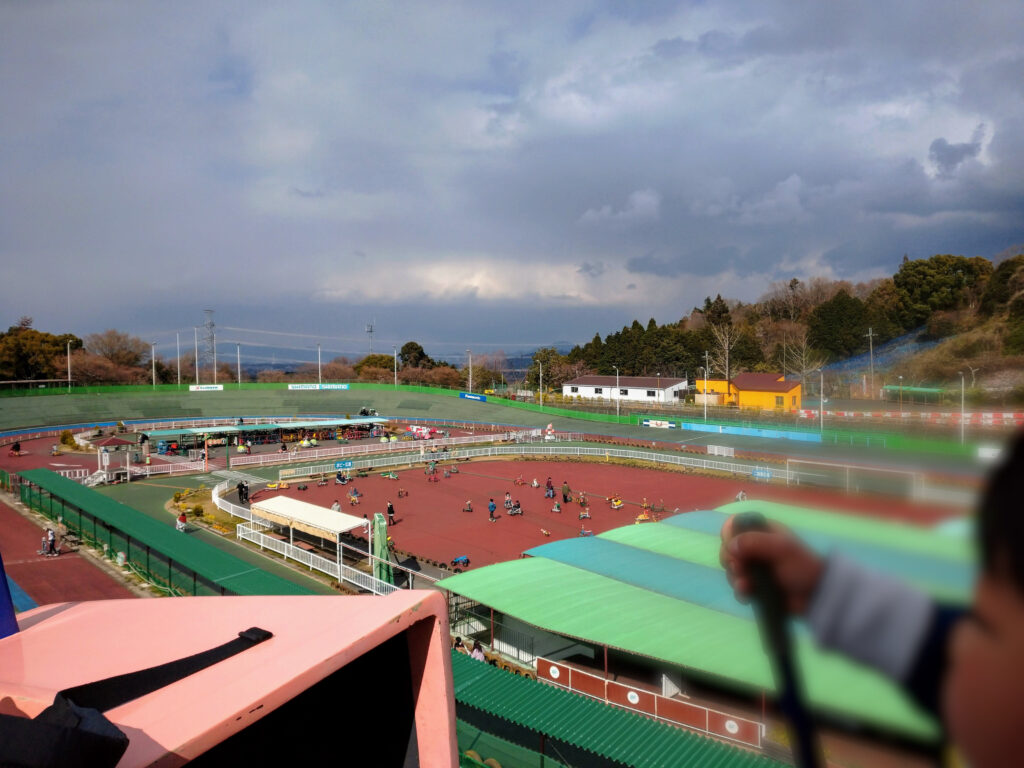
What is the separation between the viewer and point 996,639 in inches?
24.0

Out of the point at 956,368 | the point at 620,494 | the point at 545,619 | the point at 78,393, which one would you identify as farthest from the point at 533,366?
the point at 956,368

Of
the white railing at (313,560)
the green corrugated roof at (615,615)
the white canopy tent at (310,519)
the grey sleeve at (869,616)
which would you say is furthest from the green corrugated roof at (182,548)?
the grey sleeve at (869,616)

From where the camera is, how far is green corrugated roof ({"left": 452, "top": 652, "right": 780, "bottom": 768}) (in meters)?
6.72

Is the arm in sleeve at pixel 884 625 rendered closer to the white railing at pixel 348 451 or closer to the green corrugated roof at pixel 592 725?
the green corrugated roof at pixel 592 725

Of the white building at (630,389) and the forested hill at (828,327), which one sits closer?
the forested hill at (828,327)

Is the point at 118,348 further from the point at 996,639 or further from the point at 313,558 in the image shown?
the point at 996,639

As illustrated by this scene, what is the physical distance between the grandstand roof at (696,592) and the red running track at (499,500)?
71.5 inches

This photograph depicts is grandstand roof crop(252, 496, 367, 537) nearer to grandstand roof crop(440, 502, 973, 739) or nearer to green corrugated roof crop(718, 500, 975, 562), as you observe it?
grandstand roof crop(440, 502, 973, 739)

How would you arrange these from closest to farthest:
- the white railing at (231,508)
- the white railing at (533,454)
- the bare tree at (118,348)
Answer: the white railing at (231,508)
the white railing at (533,454)
the bare tree at (118,348)

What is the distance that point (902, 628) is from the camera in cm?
70

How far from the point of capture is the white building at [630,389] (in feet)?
182

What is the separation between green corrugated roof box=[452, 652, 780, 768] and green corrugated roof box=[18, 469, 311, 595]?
3.84 meters

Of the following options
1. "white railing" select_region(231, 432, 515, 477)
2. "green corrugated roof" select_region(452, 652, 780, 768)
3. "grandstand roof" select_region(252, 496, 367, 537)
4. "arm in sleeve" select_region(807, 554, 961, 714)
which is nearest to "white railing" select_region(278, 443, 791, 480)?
"white railing" select_region(231, 432, 515, 477)

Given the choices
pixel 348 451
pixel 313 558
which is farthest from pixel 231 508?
pixel 348 451
